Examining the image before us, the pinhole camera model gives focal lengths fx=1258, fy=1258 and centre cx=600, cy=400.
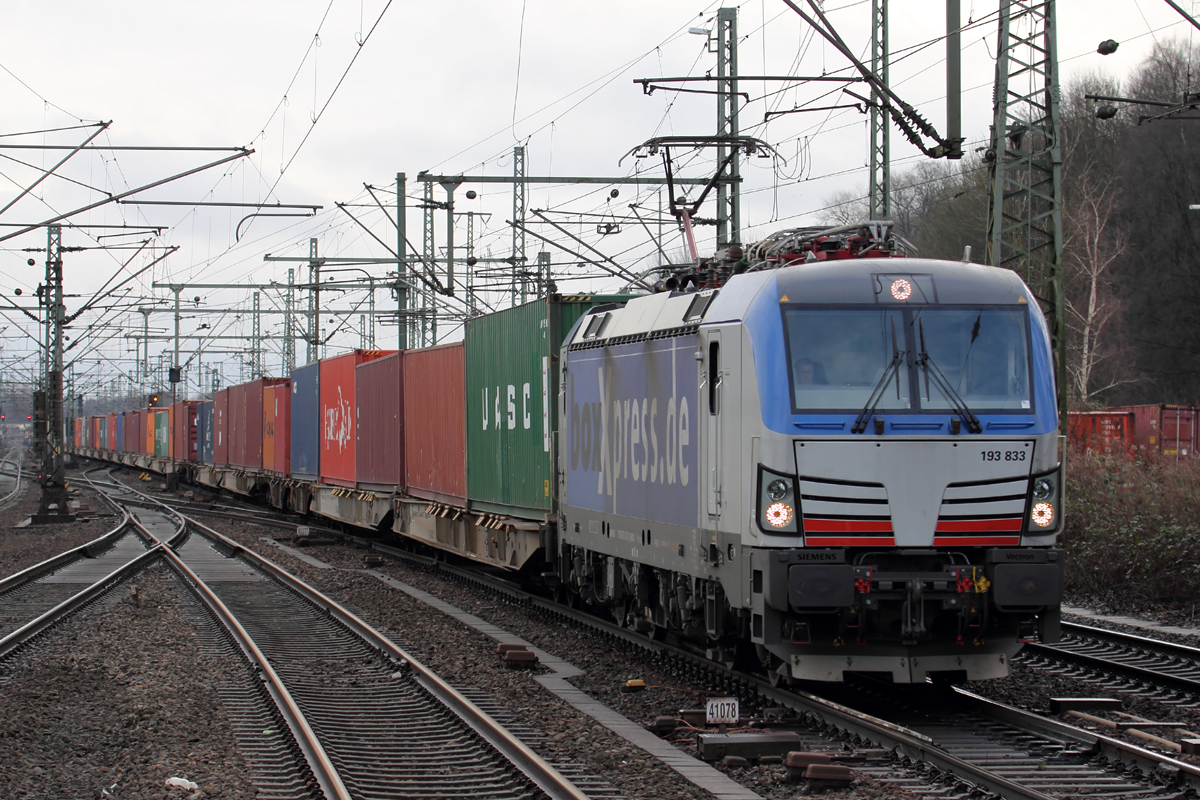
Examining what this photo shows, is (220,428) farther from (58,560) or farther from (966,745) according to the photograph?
(966,745)

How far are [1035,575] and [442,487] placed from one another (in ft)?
40.6

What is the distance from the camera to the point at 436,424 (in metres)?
19.8

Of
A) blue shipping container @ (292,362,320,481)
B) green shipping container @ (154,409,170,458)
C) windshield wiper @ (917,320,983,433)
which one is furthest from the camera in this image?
green shipping container @ (154,409,170,458)

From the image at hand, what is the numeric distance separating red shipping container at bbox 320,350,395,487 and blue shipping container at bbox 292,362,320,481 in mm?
504

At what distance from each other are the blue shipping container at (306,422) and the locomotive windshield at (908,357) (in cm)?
2186

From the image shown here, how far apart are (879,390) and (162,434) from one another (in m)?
53.8

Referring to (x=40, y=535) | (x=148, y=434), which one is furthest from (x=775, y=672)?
(x=148, y=434)

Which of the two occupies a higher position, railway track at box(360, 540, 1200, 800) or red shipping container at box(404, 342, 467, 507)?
red shipping container at box(404, 342, 467, 507)

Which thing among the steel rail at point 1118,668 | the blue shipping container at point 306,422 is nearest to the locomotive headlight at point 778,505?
the steel rail at point 1118,668

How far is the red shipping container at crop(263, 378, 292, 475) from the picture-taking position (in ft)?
109

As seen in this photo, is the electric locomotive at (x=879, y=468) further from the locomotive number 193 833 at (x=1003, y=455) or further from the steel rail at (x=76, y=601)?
the steel rail at (x=76, y=601)

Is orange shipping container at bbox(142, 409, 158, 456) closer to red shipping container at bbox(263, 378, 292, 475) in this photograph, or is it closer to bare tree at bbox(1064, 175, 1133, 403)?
red shipping container at bbox(263, 378, 292, 475)

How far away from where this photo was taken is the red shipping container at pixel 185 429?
2014 inches

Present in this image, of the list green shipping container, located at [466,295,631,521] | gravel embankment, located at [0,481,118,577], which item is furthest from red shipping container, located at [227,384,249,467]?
green shipping container, located at [466,295,631,521]
